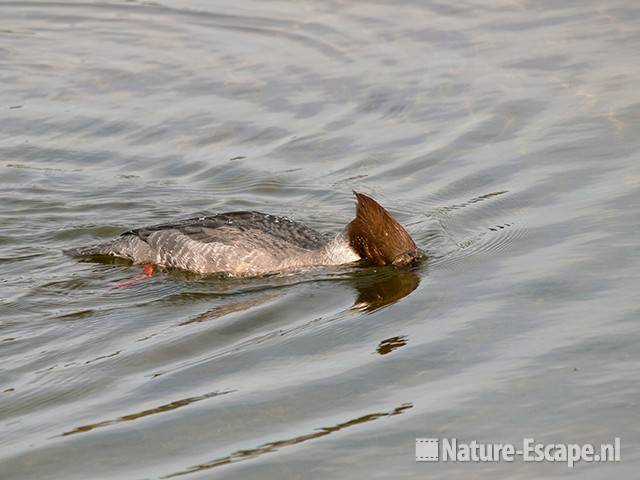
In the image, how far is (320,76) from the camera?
56.2ft

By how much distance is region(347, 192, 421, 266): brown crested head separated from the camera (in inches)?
454

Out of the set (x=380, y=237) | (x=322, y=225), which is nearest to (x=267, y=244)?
(x=380, y=237)

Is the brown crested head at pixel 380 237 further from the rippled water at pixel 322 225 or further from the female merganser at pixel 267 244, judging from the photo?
the rippled water at pixel 322 225

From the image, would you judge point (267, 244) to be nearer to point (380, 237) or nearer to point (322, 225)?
point (380, 237)

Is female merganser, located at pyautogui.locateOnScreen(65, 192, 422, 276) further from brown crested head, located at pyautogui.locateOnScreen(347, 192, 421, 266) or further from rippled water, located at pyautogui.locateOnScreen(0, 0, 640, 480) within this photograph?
rippled water, located at pyautogui.locateOnScreen(0, 0, 640, 480)

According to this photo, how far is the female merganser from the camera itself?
11.6 metres

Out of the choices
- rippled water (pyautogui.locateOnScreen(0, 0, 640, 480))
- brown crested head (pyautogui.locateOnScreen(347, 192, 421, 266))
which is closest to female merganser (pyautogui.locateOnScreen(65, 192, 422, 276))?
brown crested head (pyautogui.locateOnScreen(347, 192, 421, 266))

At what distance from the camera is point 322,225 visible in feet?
42.9

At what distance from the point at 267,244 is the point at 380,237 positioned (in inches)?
43.4

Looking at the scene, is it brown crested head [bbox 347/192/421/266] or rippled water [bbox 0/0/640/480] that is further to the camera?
brown crested head [bbox 347/192/421/266]

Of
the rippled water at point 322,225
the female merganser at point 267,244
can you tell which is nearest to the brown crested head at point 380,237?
the female merganser at point 267,244

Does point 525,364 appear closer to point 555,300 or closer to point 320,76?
point 555,300

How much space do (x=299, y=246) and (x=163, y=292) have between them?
141cm

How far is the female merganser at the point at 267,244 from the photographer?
11562 mm
